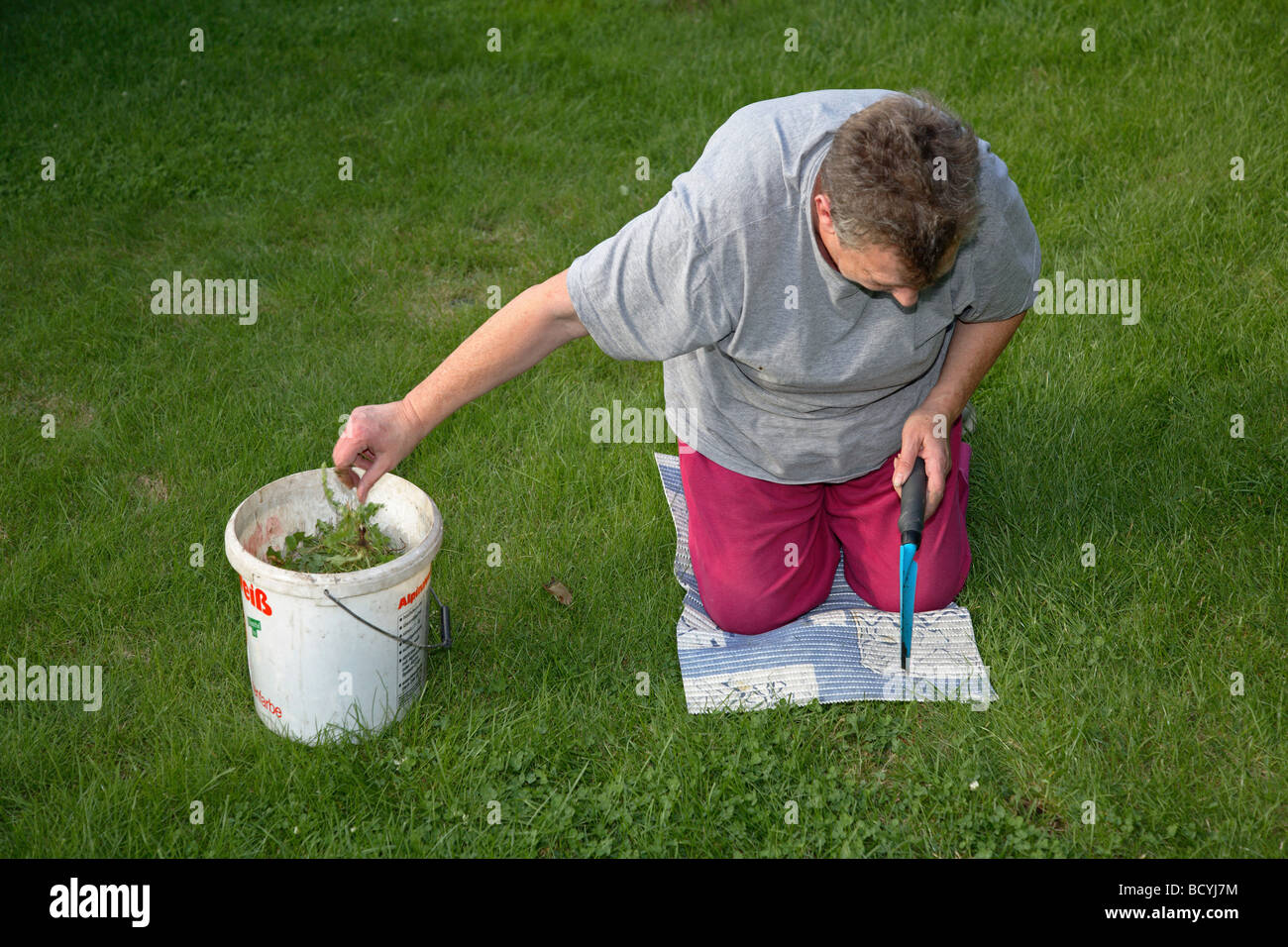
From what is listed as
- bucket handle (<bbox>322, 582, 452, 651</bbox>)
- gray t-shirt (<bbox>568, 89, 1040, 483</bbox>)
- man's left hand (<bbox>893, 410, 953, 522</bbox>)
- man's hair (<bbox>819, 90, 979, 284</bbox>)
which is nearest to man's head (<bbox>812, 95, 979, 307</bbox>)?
man's hair (<bbox>819, 90, 979, 284</bbox>)

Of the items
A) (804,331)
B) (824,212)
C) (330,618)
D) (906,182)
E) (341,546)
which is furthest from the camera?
(341,546)

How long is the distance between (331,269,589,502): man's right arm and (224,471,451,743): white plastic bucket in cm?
21

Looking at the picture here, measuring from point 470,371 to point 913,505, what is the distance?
1.09 metres

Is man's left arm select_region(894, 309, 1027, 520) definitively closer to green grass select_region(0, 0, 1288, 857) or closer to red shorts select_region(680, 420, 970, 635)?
red shorts select_region(680, 420, 970, 635)

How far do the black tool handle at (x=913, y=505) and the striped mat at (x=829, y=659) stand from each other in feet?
1.20

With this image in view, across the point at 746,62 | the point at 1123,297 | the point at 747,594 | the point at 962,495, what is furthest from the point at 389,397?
the point at 746,62

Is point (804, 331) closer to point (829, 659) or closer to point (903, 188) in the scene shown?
point (903, 188)

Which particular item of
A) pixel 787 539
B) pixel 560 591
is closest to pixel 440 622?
pixel 560 591

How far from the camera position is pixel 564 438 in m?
3.62

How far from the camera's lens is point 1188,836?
2.38 metres

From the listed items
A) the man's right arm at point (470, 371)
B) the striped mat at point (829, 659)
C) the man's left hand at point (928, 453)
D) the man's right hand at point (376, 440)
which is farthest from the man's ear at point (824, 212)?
the striped mat at point (829, 659)

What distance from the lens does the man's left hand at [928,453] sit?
8.98 ft

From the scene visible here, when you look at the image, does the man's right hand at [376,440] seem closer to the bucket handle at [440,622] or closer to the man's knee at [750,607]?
the bucket handle at [440,622]

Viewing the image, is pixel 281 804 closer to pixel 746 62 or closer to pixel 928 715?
pixel 928 715
